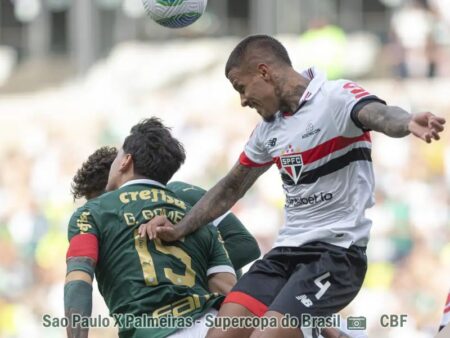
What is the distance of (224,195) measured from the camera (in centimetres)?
588

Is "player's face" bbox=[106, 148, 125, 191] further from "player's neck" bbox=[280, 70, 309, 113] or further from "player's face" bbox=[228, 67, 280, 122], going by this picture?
"player's neck" bbox=[280, 70, 309, 113]

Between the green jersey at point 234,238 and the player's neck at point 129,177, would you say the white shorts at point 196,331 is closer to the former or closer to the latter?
the player's neck at point 129,177

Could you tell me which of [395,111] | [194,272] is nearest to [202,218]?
[194,272]

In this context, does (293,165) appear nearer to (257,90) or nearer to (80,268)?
(257,90)

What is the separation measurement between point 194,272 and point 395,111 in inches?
54.1

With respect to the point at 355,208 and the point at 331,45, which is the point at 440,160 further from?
the point at 355,208

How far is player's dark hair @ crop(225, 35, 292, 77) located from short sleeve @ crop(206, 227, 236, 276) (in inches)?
35.7

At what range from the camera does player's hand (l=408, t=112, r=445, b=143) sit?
4.41 meters

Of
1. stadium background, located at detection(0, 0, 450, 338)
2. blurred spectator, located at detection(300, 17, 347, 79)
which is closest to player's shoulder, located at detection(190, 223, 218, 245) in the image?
stadium background, located at detection(0, 0, 450, 338)

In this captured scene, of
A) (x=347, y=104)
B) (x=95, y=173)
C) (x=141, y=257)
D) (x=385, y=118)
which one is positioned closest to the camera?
(x=385, y=118)

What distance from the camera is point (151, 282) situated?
5352mm

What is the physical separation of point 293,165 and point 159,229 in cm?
71

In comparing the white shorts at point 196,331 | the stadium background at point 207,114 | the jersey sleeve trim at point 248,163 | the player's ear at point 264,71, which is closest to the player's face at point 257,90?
the player's ear at point 264,71

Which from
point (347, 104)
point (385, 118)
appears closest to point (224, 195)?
point (347, 104)
